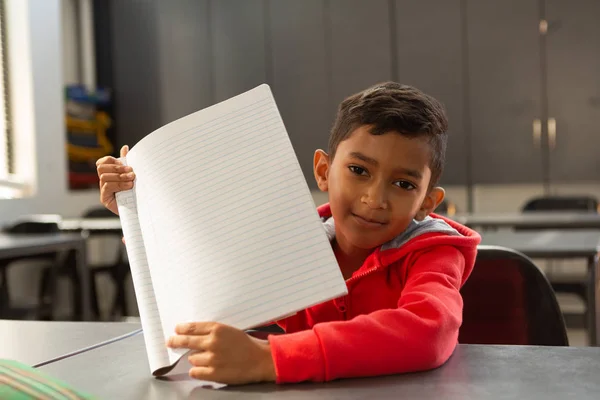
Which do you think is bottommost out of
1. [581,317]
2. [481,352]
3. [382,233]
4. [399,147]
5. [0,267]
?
[581,317]

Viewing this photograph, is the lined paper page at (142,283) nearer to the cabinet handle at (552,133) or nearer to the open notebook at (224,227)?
the open notebook at (224,227)

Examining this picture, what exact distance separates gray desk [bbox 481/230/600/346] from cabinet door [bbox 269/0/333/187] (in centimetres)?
297

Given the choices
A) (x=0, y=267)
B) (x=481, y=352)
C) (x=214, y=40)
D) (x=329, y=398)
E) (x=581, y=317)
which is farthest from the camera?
(x=214, y=40)

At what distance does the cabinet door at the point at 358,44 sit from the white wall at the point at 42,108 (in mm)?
2006

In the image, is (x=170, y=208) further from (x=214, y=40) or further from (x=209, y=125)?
(x=214, y=40)

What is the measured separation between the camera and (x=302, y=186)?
2.05 feet

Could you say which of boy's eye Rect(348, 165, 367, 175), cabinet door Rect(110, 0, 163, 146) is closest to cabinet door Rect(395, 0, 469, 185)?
cabinet door Rect(110, 0, 163, 146)

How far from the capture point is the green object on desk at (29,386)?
26cm

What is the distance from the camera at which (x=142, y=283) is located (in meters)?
0.68

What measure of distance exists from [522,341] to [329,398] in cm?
63

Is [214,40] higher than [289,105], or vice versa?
[214,40]

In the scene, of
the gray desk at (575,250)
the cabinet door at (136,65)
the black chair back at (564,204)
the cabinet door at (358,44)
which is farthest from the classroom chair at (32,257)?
the black chair back at (564,204)

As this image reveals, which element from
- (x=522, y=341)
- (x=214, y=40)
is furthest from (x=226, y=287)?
(x=214, y=40)

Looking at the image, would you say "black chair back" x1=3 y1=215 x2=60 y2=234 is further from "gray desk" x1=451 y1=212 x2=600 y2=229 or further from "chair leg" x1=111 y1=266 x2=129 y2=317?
"gray desk" x1=451 y1=212 x2=600 y2=229
